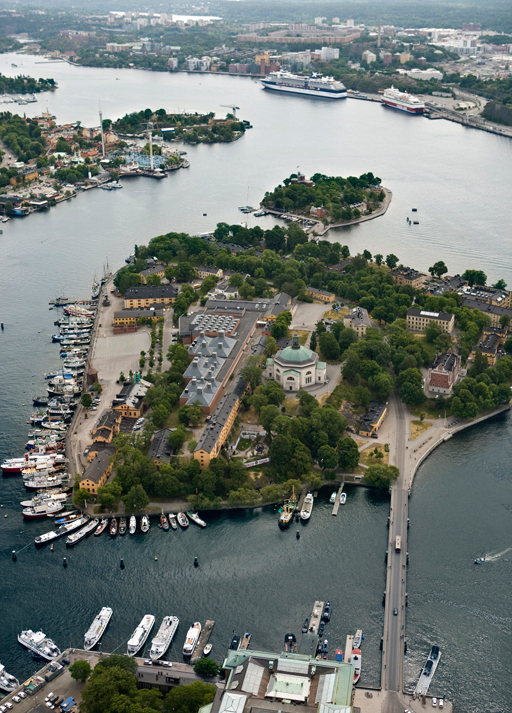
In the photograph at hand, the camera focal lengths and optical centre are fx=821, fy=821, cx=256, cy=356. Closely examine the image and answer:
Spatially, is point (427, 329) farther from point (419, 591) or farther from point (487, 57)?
point (487, 57)

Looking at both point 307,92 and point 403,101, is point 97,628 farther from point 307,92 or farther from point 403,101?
point 307,92

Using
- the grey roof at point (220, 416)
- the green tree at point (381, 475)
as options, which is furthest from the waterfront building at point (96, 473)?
the green tree at point (381, 475)

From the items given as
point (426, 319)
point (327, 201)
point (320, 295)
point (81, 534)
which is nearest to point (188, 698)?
point (81, 534)

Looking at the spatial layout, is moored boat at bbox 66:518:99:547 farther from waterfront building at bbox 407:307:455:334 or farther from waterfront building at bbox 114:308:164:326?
waterfront building at bbox 407:307:455:334

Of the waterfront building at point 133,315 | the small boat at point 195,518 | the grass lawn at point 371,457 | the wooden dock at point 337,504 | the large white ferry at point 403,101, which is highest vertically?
the grass lawn at point 371,457

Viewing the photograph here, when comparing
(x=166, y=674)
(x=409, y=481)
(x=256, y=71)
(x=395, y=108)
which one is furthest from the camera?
(x=256, y=71)

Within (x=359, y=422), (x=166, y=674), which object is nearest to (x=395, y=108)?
(x=359, y=422)

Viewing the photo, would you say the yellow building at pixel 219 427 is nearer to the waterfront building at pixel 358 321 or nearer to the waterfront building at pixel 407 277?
the waterfront building at pixel 358 321
